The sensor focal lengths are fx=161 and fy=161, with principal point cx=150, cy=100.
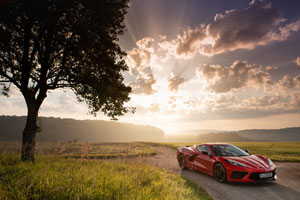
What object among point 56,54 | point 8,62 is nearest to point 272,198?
point 56,54

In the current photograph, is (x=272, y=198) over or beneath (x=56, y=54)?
beneath

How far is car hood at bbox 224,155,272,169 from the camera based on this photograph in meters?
5.77

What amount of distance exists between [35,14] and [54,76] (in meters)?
2.85

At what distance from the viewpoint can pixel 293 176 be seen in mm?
7234

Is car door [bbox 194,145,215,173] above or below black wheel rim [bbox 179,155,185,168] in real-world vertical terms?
above

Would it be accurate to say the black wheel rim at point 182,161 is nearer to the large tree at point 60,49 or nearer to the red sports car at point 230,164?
the red sports car at point 230,164

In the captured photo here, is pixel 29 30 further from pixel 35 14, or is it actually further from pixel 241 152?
pixel 241 152

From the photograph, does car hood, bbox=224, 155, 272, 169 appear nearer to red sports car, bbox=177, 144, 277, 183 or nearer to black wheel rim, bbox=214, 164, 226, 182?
red sports car, bbox=177, 144, 277, 183

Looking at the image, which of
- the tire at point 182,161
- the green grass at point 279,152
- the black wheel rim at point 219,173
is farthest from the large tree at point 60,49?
the green grass at point 279,152

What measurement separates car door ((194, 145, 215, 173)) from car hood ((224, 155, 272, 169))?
32.8 inches

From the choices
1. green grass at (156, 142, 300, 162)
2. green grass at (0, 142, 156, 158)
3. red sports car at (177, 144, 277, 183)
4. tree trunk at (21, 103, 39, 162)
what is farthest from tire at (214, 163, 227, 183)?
green grass at (156, 142, 300, 162)

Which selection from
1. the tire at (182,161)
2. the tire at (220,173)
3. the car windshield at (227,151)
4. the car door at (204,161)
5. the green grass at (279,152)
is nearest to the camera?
the tire at (220,173)

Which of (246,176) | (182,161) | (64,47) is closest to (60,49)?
(64,47)

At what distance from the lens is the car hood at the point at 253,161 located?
5.77m
